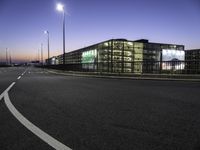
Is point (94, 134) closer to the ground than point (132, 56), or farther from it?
closer to the ground

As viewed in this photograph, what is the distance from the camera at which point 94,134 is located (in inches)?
153

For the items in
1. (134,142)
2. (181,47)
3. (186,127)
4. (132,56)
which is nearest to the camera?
(134,142)

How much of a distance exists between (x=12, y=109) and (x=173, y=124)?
4.28 metres

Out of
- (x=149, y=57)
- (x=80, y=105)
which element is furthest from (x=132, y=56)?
(x=80, y=105)

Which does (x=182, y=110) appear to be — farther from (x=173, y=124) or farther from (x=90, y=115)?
(x=90, y=115)

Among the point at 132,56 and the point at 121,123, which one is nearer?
the point at 121,123

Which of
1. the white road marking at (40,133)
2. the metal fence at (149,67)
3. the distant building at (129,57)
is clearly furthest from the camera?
the distant building at (129,57)

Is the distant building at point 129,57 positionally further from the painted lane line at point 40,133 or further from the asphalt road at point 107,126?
the painted lane line at point 40,133

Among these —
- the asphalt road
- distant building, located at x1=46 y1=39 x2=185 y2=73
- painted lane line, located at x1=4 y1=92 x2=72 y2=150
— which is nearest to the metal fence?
distant building, located at x1=46 y1=39 x2=185 y2=73

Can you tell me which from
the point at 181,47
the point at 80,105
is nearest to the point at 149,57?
the point at 181,47

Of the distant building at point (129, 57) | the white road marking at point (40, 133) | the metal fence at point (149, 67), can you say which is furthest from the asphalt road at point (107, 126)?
the distant building at point (129, 57)

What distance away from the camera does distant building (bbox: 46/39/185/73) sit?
68.6 feet

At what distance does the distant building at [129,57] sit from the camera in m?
20.9

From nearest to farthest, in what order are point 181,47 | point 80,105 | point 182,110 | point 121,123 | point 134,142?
point 134,142
point 121,123
point 182,110
point 80,105
point 181,47
